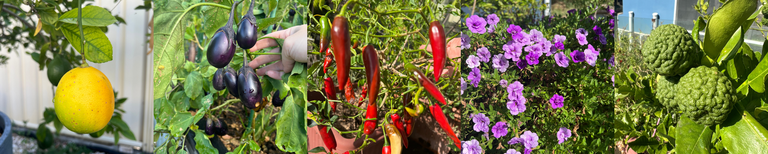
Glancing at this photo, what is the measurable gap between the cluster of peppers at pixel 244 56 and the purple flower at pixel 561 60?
1.96 ft

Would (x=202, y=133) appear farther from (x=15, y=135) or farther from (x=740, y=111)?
(x=15, y=135)

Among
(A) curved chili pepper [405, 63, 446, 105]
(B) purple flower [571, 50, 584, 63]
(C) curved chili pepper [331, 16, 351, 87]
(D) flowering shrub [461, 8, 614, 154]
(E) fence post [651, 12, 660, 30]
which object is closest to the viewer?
(C) curved chili pepper [331, 16, 351, 87]

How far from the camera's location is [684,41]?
68 centimetres

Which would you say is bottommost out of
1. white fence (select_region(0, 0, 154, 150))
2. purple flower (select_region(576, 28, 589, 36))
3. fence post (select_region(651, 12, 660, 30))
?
white fence (select_region(0, 0, 154, 150))

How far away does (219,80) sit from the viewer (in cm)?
65

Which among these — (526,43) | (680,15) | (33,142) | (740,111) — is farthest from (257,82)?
(33,142)

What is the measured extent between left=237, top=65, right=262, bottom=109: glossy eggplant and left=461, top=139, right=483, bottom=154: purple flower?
0.40 metres

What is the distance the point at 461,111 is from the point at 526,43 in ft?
0.69

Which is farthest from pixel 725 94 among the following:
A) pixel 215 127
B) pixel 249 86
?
pixel 215 127

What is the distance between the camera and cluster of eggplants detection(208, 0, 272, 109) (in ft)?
1.94

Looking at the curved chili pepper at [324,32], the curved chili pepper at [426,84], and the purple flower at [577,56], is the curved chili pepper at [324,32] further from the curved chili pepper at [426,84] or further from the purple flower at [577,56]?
the purple flower at [577,56]

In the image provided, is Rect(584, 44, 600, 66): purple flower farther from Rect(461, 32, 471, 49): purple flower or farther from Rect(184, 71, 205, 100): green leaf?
Rect(184, 71, 205, 100): green leaf

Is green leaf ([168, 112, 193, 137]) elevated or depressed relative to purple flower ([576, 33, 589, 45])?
depressed

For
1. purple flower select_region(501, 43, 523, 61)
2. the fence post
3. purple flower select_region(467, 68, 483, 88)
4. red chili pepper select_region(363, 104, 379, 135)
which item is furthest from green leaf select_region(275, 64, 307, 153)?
the fence post
